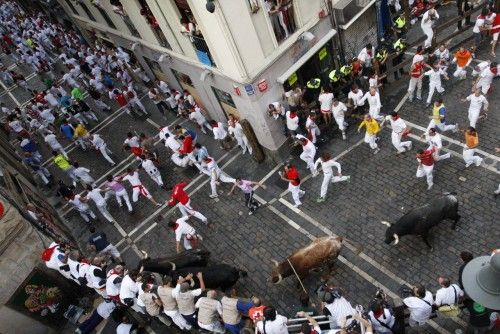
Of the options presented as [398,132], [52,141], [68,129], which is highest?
[68,129]

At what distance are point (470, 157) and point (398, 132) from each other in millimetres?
2191

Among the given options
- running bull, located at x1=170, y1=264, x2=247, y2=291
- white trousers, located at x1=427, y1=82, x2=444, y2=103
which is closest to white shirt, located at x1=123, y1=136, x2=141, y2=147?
running bull, located at x1=170, y1=264, x2=247, y2=291

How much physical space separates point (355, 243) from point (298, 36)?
7405mm

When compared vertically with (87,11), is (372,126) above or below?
below

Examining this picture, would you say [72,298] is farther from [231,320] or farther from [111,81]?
[111,81]

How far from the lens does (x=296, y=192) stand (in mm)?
13055

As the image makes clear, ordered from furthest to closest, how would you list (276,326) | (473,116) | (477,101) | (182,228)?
(473,116), (182,228), (477,101), (276,326)

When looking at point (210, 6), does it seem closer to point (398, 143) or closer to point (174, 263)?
point (398, 143)

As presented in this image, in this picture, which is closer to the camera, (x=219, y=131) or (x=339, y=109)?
(x=339, y=109)

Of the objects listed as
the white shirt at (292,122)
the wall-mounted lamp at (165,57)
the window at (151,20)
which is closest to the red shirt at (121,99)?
the wall-mounted lamp at (165,57)


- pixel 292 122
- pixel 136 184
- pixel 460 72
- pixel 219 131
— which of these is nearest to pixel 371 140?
pixel 292 122

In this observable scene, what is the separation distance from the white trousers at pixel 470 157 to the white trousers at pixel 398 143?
1.78 metres

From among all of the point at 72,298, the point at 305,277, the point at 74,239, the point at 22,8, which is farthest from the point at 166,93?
the point at 22,8

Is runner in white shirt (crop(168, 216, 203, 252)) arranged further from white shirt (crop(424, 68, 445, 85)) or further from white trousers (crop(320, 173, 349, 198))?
white shirt (crop(424, 68, 445, 85))
